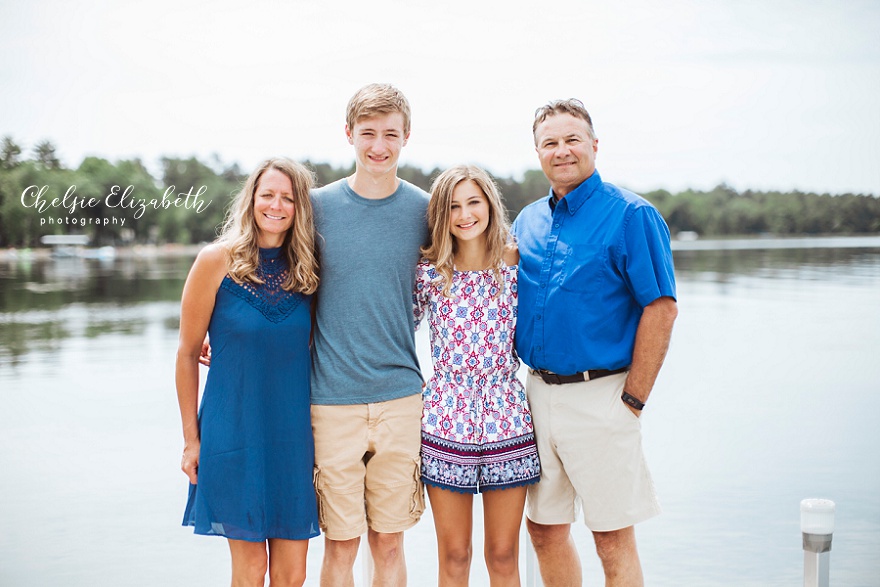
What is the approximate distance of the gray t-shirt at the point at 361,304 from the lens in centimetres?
310

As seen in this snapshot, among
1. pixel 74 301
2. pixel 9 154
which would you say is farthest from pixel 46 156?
pixel 74 301

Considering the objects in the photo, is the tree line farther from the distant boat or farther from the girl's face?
the girl's face

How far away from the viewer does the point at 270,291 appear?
9.72 ft

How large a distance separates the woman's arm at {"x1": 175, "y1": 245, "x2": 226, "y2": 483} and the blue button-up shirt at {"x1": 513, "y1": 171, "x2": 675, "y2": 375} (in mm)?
1218

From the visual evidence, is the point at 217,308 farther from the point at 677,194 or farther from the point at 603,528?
the point at 677,194

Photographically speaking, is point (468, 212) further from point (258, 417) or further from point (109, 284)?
point (109, 284)

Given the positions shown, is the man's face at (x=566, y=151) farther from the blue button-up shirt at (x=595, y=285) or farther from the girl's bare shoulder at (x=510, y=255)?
the girl's bare shoulder at (x=510, y=255)

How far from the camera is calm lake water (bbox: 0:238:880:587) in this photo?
6121mm

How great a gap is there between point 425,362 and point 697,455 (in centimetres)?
647

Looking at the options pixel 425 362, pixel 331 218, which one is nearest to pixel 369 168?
pixel 331 218

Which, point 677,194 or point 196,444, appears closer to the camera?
point 196,444

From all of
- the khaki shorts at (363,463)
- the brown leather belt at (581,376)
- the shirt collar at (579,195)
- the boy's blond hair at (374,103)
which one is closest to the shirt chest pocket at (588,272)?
the shirt collar at (579,195)

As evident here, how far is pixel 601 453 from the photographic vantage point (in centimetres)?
317

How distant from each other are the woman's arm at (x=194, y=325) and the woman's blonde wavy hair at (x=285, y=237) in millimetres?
64
